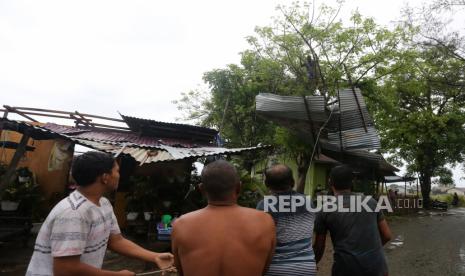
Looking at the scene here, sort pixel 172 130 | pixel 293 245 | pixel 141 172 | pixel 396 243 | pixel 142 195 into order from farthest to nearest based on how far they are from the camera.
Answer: pixel 172 130, pixel 396 243, pixel 141 172, pixel 142 195, pixel 293 245

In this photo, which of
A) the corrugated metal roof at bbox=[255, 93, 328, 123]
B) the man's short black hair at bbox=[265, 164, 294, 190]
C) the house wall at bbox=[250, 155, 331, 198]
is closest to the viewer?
the man's short black hair at bbox=[265, 164, 294, 190]

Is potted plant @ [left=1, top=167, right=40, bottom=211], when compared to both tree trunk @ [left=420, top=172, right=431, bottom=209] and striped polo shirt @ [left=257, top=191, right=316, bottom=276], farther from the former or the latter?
tree trunk @ [left=420, top=172, right=431, bottom=209]

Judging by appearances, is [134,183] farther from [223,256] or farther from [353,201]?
[223,256]

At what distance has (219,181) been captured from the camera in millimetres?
2082

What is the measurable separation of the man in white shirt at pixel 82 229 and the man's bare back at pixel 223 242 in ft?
1.13

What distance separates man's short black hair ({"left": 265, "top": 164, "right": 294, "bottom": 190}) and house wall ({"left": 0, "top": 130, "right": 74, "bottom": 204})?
8.43m

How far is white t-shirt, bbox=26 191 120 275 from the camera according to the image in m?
1.76

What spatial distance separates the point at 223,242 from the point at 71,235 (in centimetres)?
76

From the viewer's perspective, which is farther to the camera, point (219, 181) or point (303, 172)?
point (303, 172)

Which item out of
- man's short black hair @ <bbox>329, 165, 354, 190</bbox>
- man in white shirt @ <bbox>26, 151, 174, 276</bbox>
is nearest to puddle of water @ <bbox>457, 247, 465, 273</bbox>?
man's short black hair @ <bbox>329, 165, 354, 190</bbox>

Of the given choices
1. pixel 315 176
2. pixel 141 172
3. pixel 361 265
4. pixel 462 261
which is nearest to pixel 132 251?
pixel 361 265

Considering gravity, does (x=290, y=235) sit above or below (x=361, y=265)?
above

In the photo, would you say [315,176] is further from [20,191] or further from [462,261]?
[20,191]

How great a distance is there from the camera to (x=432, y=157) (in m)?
26.1
